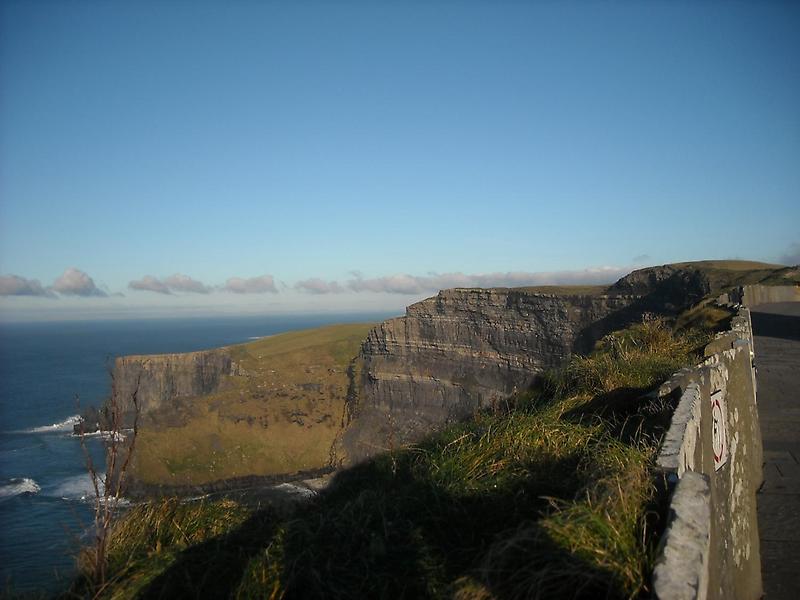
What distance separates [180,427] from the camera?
70250mm

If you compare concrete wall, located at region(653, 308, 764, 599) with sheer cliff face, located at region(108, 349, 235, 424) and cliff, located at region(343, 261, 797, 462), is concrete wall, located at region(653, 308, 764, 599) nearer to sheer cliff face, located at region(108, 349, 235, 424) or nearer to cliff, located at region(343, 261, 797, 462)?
cliff, located at region(343, 261, 797, 462)

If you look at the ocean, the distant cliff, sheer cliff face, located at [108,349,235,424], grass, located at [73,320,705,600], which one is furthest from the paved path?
sheer cliff face, located at [108,349,235,424]

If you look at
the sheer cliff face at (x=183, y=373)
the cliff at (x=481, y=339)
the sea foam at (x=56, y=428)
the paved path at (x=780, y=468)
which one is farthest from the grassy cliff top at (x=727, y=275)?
the sea foam at (x=56, y=428)

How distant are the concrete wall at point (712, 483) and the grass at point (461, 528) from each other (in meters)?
0.26

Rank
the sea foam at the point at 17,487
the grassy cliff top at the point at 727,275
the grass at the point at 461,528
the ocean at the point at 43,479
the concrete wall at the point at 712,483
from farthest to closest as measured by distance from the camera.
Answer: the sea foam at the point at 17,487, the grassy cliff top at the point at 727,275, the ocean at the point at 43,479, the grass at the point at 461,528, the concrete wall at the point at 712,483

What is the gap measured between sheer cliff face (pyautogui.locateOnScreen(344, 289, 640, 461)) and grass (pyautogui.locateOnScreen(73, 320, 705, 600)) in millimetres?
47747

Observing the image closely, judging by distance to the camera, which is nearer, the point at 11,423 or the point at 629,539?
the point at 629,539

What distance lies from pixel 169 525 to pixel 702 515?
5357mm

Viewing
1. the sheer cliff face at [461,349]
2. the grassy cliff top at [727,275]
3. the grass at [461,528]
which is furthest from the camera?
the sheer cliff face at [461,349]

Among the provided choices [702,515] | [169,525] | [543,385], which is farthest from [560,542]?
[543,385]

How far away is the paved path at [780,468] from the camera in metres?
5.32

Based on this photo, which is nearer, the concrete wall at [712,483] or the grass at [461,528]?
the concrete wall at [712,483]

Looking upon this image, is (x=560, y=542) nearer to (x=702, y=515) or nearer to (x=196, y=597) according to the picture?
(x=702, y=515)

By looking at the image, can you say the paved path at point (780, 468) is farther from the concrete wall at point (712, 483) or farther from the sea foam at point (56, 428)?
the sea foam at point (56, 428)
